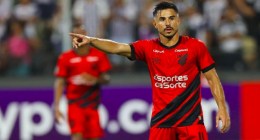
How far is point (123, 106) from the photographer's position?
14297 mm

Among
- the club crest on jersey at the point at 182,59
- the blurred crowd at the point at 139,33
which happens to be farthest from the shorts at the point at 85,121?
the club crest on jersey at the point at 182,59

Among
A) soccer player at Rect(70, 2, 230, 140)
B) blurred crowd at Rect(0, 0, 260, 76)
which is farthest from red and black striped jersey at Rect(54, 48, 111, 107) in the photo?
soccer player at Rect(70, 2, 230, 140)

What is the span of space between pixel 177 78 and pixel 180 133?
54 cm

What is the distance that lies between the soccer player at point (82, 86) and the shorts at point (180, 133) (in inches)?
146

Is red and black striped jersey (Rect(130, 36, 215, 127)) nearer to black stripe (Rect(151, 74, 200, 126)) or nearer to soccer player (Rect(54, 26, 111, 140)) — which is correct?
black stripe (Rect(151, 74, 200, 126))

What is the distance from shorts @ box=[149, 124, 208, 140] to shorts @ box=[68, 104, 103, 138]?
12.2ft

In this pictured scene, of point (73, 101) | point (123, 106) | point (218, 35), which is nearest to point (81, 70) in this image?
point (73, 101)

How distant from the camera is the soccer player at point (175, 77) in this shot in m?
7.84

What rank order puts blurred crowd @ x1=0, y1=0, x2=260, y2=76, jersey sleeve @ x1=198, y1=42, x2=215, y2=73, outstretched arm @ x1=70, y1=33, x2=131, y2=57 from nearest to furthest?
outstretched arm @ x1=70, y1=33, x2=131, y2=57 → jersey sleeve @ x1=198, y1=42, x2=215, y2=73 → blurred crowd @ x1=0, y1=0, x2=260, y2=76

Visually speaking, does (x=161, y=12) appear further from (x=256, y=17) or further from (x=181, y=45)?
(x=256, y=17)

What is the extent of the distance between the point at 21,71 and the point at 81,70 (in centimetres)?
326

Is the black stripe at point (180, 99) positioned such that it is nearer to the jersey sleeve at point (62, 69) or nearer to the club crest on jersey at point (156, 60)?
the club crest on jersey at point (156, 60)

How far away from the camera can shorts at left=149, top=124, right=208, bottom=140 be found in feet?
25.7

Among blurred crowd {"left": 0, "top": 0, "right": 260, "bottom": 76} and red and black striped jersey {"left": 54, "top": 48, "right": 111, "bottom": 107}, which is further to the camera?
blurred crowd {"left": 0, "top": 0, "right": 260, "bottom": 76}
